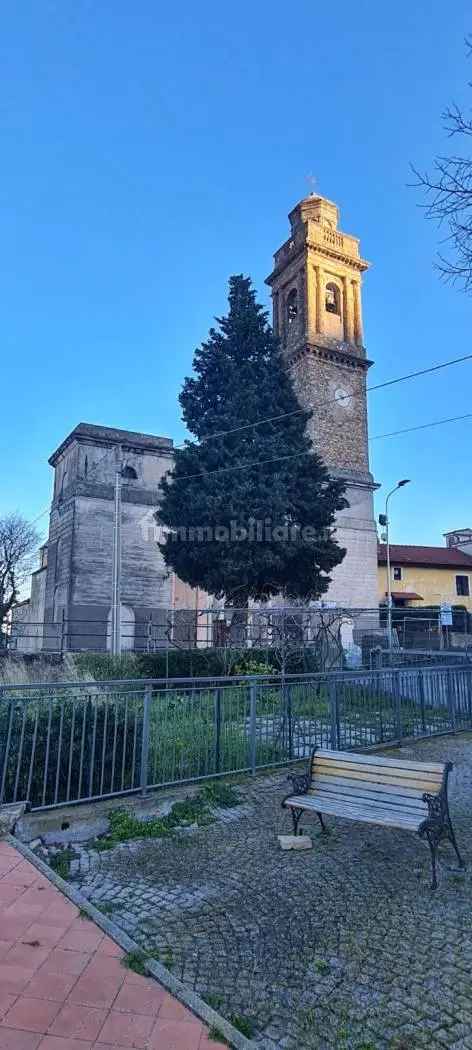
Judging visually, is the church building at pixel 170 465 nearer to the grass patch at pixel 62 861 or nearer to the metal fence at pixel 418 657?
the metal fence at pixel 418 657

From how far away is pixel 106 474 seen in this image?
103 feet

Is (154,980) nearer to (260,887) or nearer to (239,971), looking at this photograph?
(239,971)

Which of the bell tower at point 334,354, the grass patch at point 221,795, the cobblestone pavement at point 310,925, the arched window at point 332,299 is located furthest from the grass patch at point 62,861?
the arched window at point 332,299

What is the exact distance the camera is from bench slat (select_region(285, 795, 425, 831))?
13.8 ft

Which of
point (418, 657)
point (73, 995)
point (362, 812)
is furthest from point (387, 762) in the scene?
point (418, 657)

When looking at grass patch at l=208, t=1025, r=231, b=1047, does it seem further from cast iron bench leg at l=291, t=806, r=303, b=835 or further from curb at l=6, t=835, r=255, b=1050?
cast iron bench leg at l=291, t=806, r=303, b=835

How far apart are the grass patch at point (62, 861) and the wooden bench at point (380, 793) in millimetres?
1734

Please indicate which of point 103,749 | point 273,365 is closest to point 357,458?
point 273,365

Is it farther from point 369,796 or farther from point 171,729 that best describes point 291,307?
point 369,796

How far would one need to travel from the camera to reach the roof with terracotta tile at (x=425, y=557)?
4003 cm

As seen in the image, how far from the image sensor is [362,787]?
483 centimetres

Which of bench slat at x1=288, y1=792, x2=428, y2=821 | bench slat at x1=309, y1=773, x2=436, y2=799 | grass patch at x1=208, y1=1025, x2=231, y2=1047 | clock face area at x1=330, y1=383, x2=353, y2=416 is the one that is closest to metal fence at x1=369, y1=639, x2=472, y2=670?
bench slat at x1=309, y1=773, x2=436, y2=799

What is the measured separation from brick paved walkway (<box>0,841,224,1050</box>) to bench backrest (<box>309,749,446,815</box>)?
233 cm

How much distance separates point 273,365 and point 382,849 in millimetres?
20486
